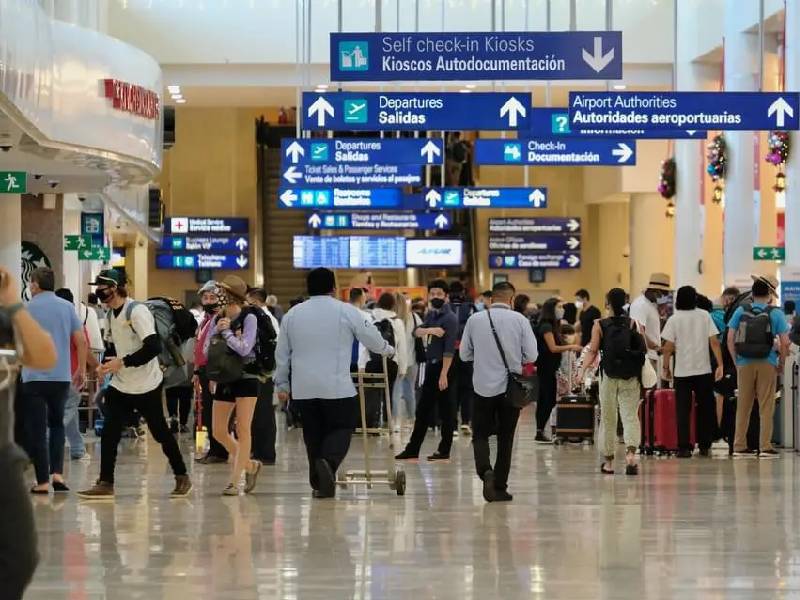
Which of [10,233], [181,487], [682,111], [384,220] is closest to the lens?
[181,487]

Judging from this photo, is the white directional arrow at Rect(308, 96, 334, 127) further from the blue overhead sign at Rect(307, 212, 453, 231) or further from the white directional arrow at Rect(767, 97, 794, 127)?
the blue overhead sign at Rect(307, 212, 453, 231)

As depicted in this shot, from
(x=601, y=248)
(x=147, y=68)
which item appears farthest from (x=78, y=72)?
(x=601, y=248)

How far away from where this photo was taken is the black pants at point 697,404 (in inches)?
631

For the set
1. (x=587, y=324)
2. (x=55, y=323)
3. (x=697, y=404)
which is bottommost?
(x=697, y=404)

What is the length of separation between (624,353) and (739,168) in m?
11.7

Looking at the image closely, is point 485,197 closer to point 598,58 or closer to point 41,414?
point 598,58

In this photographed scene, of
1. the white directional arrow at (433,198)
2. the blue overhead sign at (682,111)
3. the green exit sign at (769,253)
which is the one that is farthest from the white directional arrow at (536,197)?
the blue overhead sign at (682,111)

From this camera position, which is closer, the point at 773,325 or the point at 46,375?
the point at 46,375

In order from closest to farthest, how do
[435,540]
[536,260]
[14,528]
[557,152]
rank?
[14,528] < [435,540] < [557,152] < [536,260]

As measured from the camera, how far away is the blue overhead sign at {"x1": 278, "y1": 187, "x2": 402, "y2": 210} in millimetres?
27688

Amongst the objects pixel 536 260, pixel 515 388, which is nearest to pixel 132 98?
pixel 515 388

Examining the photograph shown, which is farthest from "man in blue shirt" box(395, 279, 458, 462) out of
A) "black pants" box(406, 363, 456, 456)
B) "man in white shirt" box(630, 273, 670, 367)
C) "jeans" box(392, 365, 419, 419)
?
"jeans" box(392, 365, 419, 419)

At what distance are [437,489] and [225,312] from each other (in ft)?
6.81

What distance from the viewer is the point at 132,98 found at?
18.5m
